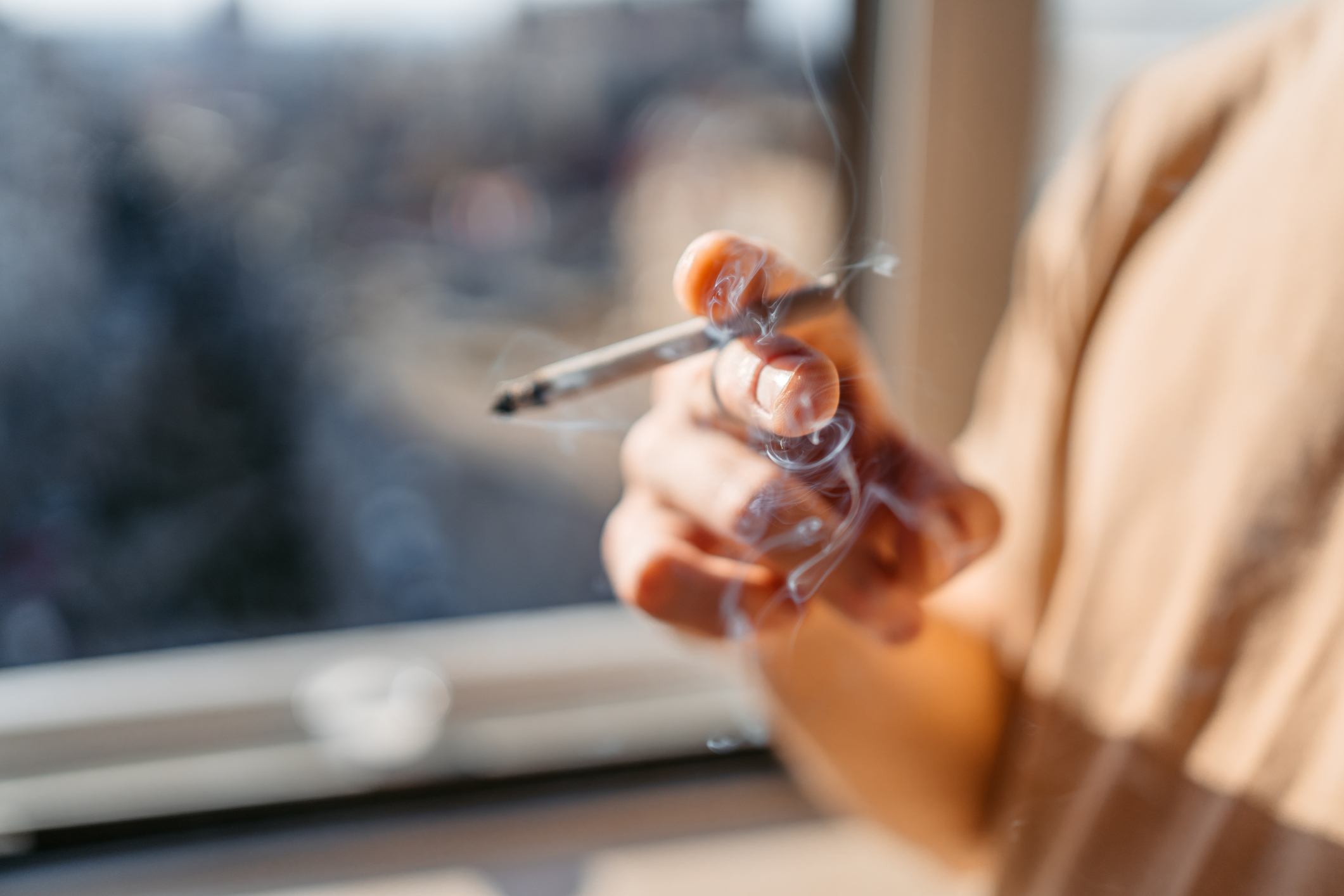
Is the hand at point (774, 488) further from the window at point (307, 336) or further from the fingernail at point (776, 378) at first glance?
the window at point (307, 336)

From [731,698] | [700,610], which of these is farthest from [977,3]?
[731,698]

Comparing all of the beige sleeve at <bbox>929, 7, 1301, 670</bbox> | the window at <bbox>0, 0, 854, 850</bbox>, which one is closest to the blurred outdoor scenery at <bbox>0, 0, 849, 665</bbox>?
the window at <bbox>0, 0, 854, 850</bbox>

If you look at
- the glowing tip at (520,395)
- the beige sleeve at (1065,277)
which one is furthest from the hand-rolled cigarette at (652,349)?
the beige sleeve at (1065,277)

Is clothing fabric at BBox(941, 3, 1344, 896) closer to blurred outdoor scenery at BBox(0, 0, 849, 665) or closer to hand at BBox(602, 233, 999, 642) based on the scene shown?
hand at BBox(602, 233, 999, 642)

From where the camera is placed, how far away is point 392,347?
49 centimetres

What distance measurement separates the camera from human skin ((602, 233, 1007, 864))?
0.19 metres

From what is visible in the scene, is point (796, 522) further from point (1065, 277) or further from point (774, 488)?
point (1065, 277)

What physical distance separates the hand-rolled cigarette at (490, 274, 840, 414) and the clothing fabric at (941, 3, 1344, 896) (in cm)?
13

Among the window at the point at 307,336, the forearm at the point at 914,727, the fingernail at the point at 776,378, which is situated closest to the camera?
the fingernail at the point at 776,378

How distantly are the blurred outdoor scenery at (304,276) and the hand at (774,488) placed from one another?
0.50ft

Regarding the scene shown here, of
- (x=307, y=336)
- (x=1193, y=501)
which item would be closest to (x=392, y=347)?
(x=307, y=336)

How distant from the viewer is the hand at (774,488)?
0.19 metres

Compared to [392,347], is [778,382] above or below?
below

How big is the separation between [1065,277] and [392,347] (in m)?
0.37
